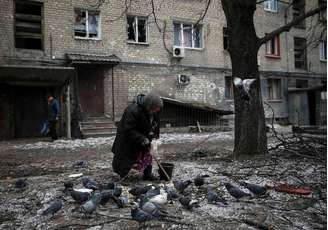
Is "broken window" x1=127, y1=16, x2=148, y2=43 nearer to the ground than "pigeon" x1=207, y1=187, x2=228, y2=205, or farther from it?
farther from it

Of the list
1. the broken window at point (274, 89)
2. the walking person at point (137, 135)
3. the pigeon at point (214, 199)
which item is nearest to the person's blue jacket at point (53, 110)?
the walking person at point (137, 135)

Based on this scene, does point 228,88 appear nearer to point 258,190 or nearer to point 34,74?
point 34,74

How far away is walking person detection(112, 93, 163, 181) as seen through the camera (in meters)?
5.79

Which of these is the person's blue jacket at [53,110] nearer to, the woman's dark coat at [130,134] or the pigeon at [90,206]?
the woman's dark coat at [130,134]

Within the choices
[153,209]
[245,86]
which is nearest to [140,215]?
[153,209]

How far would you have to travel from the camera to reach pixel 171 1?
19.3 meters

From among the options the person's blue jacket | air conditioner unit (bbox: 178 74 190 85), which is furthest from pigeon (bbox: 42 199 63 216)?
air conditioner unit (bbox: 178 74 190 85)

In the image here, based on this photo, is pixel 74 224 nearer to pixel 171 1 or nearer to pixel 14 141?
pixel 14 141

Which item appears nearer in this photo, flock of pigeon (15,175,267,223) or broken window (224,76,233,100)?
flock of pigeon (15,175,267,223)

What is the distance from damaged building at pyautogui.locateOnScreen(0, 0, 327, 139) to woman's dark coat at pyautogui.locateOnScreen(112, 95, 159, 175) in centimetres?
797

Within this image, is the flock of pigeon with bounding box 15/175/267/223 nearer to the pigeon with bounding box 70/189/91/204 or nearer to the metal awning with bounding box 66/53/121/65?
the pigeon with bounding box 70/189/91/204

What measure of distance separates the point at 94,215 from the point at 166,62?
15.0m

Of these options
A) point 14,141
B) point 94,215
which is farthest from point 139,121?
point 14,141

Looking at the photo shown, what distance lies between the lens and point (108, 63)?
16500 mm
